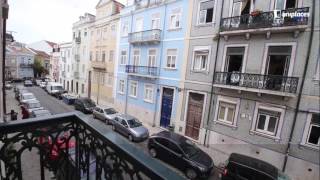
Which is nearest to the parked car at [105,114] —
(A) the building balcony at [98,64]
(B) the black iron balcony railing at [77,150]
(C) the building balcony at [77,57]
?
(A) the building balcony at [98,64]

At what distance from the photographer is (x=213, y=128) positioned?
7.16m

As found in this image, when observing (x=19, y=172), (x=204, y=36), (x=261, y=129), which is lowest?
(x=261, y=129)

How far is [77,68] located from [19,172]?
19998 mm

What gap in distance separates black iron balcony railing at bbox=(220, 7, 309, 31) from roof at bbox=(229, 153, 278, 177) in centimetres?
251

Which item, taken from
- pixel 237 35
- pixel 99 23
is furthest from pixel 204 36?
pixel 99 23

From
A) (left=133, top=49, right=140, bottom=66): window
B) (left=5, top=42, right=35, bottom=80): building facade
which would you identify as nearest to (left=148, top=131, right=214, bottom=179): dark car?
(left=133, top=49, right=140, bottom=66): window

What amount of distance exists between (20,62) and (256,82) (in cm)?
3763

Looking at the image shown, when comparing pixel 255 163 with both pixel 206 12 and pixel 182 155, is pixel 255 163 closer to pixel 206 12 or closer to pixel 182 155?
pixel 182 155

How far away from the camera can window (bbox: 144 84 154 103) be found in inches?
436

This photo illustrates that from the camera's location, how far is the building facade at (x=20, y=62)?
30.0m

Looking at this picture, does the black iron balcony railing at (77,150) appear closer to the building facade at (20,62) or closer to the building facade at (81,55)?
the building facade at (81,55)

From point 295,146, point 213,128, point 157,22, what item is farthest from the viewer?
point 157,22

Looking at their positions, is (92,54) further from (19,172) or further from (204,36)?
(19,172)

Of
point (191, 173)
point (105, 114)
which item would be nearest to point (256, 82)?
point (191, 173)
